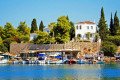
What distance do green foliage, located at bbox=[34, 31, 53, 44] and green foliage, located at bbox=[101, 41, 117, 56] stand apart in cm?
1328

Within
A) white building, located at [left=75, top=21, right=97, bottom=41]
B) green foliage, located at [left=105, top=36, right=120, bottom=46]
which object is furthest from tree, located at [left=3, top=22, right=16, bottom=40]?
green foliage, located at [left=105, top=36, right=120, bottom=46]

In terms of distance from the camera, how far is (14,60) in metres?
68.7

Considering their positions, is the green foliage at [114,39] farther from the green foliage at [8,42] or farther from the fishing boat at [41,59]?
the green foliage at [8,42]

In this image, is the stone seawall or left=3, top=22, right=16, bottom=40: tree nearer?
the stone seawall

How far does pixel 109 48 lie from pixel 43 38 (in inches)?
642

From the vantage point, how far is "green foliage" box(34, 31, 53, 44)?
2768 inches

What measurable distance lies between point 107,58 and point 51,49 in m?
13.9

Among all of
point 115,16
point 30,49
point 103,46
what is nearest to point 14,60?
point 30,49

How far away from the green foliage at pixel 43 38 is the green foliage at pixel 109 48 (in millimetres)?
13284

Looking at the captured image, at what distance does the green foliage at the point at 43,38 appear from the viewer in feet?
231

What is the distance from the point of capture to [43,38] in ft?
234

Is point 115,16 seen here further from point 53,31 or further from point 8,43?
point 8,43

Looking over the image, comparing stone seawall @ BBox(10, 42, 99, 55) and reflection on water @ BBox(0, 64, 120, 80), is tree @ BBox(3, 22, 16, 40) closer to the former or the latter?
stone seawall @ BBox(10, 42, 99, 55)

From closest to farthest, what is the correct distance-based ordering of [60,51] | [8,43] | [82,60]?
1. [82,60]
2. [60,51]
3. [8,43]
